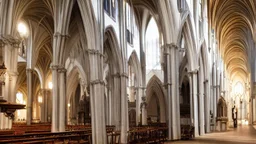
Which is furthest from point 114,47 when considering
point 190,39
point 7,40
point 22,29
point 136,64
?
point 22,29

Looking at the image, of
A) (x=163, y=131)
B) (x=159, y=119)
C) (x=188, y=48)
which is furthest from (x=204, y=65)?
Answer: (x=163, y=131)

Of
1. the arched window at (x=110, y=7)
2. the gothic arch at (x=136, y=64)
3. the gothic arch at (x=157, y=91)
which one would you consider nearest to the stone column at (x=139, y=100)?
the gothic arch at (x=136, y=64)

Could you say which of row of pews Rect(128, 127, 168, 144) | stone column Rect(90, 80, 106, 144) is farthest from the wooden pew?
row of pews Rect(128, 127, 168, 144)

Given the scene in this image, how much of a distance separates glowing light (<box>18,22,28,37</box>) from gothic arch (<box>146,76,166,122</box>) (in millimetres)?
17630

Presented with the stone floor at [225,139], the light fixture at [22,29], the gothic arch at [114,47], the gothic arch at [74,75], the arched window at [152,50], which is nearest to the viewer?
the stone floor at [225,139]

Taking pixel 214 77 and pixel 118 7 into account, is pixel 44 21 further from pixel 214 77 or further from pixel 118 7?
pixel 214 77

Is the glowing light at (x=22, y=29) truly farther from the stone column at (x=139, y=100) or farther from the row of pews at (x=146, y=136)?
the row of pews at (x=146, y=136)

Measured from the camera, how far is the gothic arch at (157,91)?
46156 millimetres

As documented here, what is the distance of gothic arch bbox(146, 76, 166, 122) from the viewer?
46.2 meters

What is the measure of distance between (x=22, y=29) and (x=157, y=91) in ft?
65.5

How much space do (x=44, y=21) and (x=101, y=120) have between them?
1838 cm

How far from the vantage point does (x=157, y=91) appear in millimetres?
47094

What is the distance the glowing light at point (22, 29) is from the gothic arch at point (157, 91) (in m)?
17.6

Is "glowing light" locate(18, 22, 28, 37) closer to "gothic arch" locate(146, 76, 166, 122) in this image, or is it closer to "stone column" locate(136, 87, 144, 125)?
"stone column" locate(136, 87, 144, 125)
